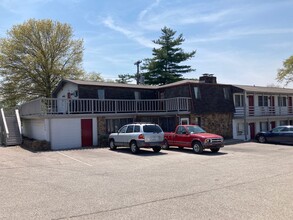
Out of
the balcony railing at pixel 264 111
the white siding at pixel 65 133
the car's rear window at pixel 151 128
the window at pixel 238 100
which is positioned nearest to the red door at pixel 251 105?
Answer: the balcony railing at pixel 264 111

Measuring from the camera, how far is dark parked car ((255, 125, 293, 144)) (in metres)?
25.0

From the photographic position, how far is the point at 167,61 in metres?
47.6

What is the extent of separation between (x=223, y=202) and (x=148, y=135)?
10934 millimetres

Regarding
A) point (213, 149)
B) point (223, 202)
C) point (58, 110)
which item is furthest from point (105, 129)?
point (223, 202)

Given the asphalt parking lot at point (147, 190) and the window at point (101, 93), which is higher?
the window at point (101, 93)

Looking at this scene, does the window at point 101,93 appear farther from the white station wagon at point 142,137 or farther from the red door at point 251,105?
the red door at point 251,105

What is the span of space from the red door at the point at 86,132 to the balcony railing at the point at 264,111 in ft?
47.2

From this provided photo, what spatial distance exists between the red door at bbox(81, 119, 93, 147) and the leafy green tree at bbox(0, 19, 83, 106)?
17.9 m

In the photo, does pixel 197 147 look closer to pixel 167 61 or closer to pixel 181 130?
pixel 181 130

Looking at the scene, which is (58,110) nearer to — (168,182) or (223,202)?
(168,182)

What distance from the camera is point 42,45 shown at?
3956 cm

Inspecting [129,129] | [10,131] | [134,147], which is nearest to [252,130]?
[129,129]

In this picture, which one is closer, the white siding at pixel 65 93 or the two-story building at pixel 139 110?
the two-story building at pixel 139 110

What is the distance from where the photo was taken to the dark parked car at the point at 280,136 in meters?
25.0
